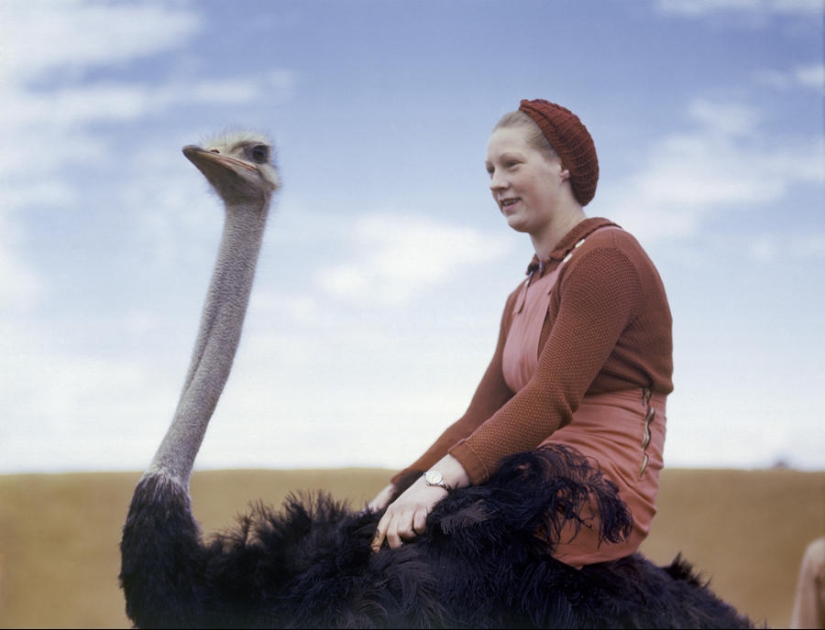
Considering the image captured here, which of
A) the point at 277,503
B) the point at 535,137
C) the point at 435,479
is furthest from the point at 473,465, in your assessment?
the point at 277,503

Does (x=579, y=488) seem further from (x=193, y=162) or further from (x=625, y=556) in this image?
(x=193, y=162)

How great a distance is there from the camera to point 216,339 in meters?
1.83

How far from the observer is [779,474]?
4156mm

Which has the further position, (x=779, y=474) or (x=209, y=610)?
(x=779, y=474)

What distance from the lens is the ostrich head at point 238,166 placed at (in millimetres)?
1952

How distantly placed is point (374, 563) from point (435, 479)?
151 millimetres

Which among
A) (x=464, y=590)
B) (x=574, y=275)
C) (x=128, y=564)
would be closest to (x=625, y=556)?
(x=464, y=590)

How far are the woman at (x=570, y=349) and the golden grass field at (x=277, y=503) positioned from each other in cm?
204

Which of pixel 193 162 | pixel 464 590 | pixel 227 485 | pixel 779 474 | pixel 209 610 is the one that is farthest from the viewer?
pixel 227 485

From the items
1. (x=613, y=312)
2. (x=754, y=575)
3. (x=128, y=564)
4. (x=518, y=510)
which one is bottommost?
(x=754, y=575)

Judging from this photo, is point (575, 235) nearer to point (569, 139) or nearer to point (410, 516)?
point (569, 139)

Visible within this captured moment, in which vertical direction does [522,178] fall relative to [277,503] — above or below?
above

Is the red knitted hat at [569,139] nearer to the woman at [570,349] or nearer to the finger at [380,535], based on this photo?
the woman at [570,349]

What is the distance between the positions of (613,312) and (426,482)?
383mm
